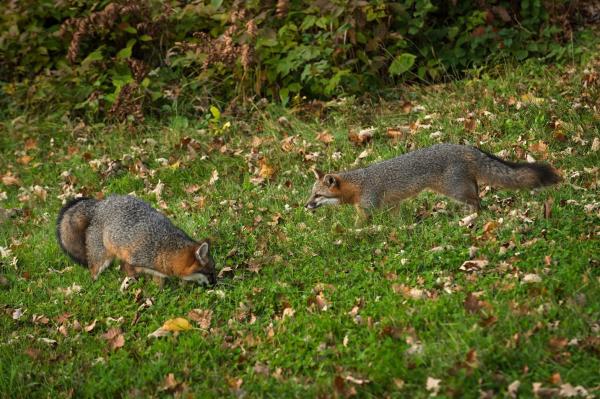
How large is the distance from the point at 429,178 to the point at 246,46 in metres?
4.53

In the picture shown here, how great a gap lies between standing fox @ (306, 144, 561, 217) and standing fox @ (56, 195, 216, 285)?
5.25 ft

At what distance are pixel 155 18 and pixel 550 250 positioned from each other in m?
8.75

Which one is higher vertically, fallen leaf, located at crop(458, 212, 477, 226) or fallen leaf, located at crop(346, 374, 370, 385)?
fallen leaf, located at crop(346, 374, 370, 385)

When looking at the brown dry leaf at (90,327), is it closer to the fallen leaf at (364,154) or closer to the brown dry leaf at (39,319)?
the brown dry leaf at (39,319)

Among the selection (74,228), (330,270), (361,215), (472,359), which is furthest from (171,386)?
(361,215)

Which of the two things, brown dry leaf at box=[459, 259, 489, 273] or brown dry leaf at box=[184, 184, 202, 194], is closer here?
brown dry leaf at box=[459, 259, 489, 273]

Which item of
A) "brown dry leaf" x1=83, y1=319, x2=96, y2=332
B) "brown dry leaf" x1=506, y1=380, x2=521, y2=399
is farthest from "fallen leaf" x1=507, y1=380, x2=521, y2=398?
"brown dry leaf" x1=83, y1=319, x2=96, y2=332

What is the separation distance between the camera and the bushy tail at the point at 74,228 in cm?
846

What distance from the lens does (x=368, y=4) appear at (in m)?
11.6

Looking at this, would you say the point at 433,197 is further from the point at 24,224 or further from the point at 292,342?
the point at 24,224

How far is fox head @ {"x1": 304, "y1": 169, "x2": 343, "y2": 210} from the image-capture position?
8.69m

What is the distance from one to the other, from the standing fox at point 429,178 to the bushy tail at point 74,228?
7.97 feet

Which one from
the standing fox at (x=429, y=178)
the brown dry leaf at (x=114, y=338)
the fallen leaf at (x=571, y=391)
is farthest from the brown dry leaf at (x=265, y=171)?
the fallen leaf at (x=571, y=391)

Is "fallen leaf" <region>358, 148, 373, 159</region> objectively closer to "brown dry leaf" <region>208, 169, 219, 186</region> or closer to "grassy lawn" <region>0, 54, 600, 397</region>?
"grassy lawn" <region>0, 54, 600, 397</region>
